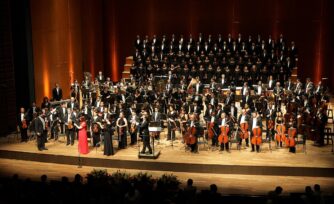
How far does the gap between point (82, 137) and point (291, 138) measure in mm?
4820

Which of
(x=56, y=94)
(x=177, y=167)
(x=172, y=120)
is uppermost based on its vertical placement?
(x=56, y=94)

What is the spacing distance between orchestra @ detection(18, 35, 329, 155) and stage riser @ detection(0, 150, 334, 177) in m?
0.37

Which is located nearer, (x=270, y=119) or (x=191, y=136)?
(x=191, y=136)

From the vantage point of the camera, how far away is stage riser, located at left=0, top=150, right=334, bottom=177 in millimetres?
10023

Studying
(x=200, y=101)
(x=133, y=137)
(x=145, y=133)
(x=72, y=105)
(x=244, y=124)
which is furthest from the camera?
(x=200, y=101)

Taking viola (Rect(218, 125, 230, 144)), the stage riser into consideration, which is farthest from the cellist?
the stage riser

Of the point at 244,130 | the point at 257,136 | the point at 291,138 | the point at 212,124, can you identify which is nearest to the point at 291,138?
the point at 291,138

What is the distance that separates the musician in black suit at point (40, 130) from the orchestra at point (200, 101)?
0.03 metres

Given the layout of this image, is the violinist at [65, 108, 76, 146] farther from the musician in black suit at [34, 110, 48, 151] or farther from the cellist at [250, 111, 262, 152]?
the cellist at [250, 111, 262, 152]

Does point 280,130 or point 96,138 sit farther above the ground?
point 280,130

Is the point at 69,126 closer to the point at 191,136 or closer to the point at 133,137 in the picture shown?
the point at 133,137

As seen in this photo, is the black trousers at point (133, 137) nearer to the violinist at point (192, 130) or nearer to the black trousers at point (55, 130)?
the violinist at point (192, 130)

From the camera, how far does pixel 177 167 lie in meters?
10.5

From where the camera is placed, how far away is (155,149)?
37.3ft
